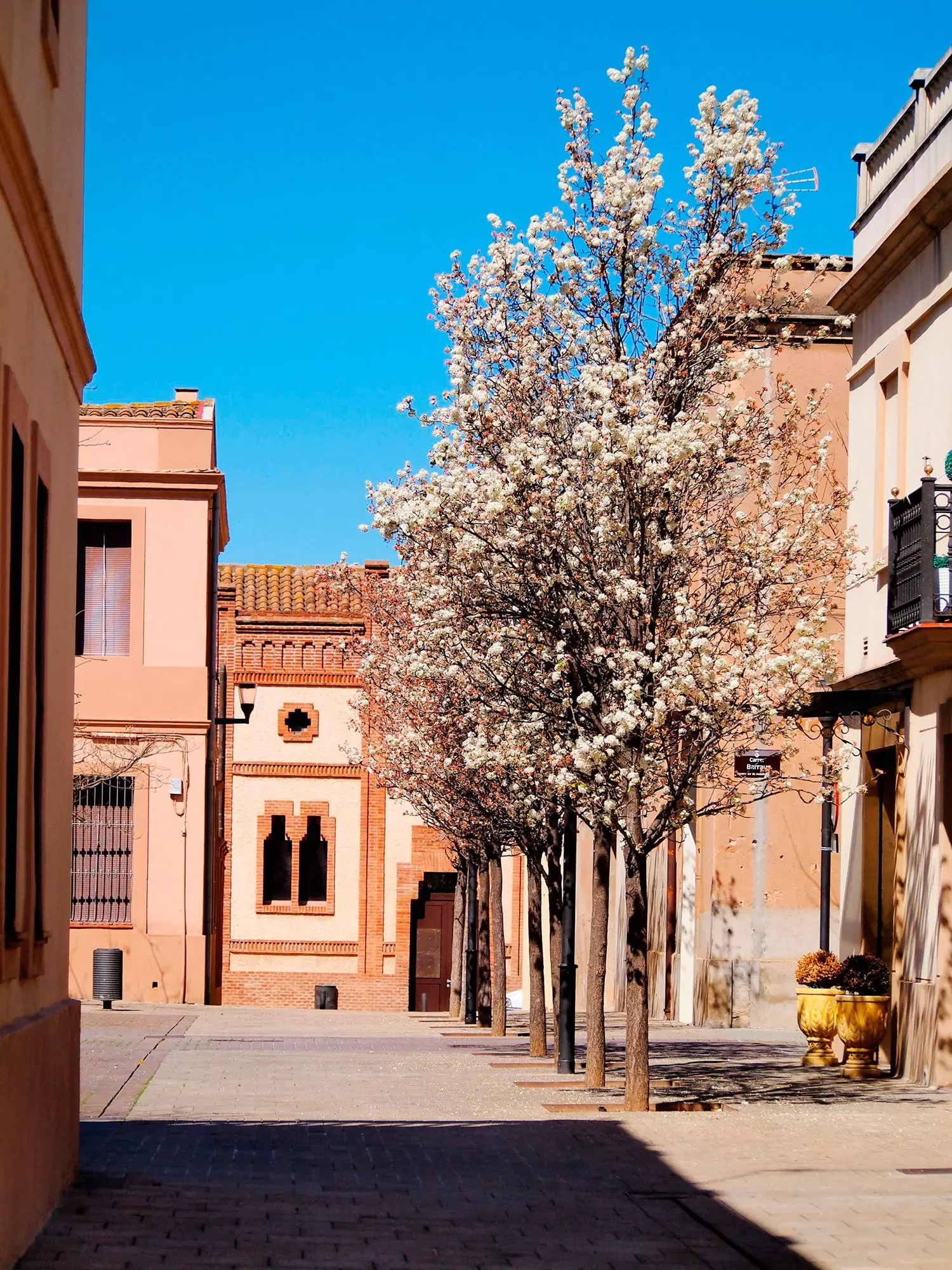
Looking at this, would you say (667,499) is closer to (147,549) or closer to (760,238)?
(760,238)

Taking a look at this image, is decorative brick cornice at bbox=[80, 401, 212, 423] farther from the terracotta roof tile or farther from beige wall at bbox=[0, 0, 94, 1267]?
beige wall at bbox=[0, 0, 94, 1267]

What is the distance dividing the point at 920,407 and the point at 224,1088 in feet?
30.3

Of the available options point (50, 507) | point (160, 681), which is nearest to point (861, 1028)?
point (50, 507)

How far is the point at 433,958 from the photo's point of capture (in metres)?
41.1

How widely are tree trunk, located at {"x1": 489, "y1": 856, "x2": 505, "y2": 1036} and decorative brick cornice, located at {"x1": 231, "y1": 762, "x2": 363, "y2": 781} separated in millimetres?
16279

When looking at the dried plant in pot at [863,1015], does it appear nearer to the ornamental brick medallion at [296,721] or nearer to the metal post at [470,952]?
the metal post at [470,952]

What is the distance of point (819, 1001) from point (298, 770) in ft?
80.0

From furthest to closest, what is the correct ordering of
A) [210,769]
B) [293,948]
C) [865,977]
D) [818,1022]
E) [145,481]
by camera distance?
[293,948]
[210,769]
[145,481]
[818,1022]
[865,977]

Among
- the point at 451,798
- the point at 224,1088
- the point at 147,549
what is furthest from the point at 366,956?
the point at 224,1088

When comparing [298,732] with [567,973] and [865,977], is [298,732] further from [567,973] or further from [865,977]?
[865,977]

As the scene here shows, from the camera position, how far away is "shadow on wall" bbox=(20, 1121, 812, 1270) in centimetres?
806

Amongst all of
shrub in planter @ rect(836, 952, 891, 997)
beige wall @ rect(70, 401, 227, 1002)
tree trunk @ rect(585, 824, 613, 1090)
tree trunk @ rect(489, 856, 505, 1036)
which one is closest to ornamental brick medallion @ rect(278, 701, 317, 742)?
beige wall @ rect(70, 401, 227, 1002)

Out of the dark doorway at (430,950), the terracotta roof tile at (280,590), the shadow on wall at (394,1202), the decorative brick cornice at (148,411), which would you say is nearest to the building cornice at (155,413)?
the decorative brick cornice at (148,411)

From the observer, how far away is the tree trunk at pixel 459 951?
30.5m
